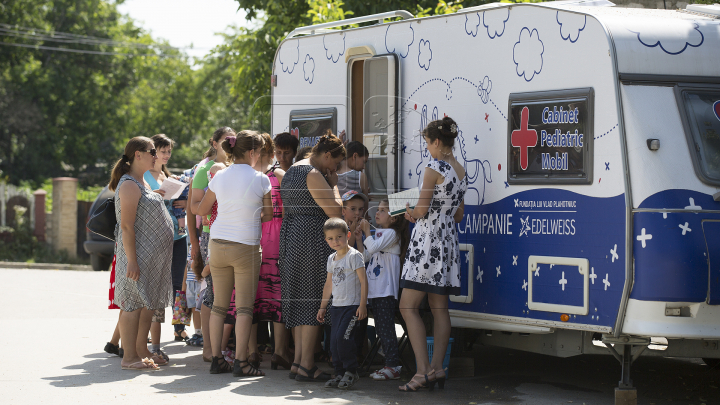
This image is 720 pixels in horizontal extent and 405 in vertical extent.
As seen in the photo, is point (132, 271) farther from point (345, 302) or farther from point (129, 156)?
point (345, 302)

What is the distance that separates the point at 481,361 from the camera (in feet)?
24.9

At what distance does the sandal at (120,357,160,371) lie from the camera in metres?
6.71

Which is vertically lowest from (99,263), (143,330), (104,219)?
(143,330)

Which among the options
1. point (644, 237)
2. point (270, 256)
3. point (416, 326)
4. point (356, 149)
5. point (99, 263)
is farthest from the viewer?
point (99, 263)

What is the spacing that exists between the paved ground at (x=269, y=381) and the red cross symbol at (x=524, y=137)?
5.86ft

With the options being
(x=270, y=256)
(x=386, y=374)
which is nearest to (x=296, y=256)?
(x=270, y=256)

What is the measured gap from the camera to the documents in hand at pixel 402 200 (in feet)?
19.8

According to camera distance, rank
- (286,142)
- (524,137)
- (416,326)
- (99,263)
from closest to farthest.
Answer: (524,137)
(416,326)
(286,142)
(99,263)

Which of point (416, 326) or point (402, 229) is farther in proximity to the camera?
point (402, 229)

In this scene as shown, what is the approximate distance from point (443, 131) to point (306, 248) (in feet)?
4.66

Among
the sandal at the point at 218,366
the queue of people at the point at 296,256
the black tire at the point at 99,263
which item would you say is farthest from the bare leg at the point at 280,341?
the black tire at the point at 99,263

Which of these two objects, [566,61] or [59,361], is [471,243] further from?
[59,361]

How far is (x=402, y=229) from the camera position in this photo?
6.46 m

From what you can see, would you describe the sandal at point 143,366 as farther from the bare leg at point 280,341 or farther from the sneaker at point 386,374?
the sneaker at point 386,374
